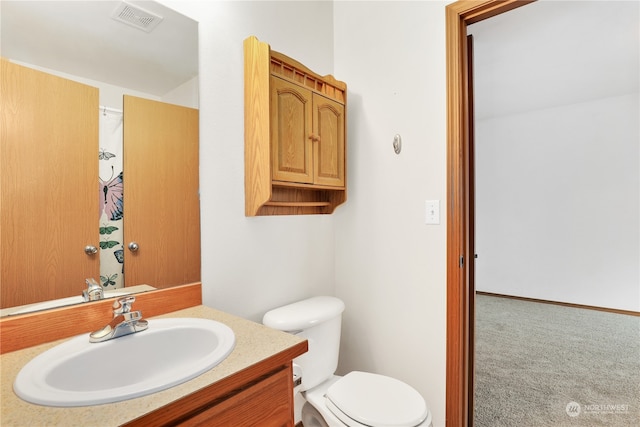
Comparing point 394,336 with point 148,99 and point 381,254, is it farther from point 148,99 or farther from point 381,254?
point 148,99

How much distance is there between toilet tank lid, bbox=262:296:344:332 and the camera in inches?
53.6

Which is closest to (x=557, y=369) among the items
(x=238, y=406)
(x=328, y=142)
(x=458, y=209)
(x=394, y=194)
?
(x=458, y=209)

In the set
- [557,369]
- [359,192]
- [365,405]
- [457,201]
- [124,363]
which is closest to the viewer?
[124,363]

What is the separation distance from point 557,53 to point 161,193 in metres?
3.12

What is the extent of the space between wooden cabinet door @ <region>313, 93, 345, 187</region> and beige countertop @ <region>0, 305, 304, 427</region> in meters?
0.87

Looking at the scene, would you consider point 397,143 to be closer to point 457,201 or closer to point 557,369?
point 457,201

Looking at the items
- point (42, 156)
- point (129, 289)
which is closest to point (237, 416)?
point (129, 289)

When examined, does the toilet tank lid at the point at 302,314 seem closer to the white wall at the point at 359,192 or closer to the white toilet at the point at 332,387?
the white toilet at the point at 332,387

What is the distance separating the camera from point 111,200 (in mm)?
1049

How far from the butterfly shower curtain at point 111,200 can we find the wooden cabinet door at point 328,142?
82 cm

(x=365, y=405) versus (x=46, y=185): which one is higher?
(x=46, y=185)

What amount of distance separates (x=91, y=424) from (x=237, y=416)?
302mm

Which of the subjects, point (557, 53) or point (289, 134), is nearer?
point (289, 134)

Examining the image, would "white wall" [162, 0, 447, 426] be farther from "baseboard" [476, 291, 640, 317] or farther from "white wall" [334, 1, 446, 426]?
"baseboard" [476, 291, 640, 317]
